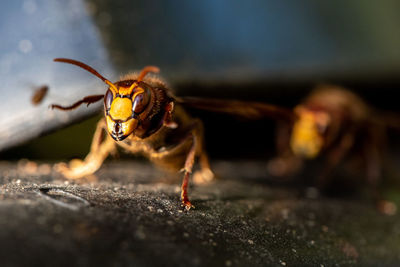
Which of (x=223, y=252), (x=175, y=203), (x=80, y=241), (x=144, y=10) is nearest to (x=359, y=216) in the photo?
(x=175, y=203)

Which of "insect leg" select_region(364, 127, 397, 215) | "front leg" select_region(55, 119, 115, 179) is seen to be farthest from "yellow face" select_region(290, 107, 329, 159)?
"front leg" select_region(55, 119, 115, 179)

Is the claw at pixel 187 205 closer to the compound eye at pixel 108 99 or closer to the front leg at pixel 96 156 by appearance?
the compound eye at pixel 108 99

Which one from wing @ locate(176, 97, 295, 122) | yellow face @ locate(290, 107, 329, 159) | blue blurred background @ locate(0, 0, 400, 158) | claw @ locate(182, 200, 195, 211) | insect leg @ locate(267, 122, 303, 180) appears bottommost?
insect leg @ locate(267, 122, 303, 180)

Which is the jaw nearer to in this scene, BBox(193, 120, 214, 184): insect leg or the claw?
the claw

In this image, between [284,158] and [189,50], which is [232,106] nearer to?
[189,50]

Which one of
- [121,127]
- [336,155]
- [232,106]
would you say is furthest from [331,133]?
[121,127]

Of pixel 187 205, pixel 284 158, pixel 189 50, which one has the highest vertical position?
pixel 189 50

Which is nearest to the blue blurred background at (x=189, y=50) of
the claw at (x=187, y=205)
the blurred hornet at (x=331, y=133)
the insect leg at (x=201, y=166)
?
the blurred hornet at (x=331, y=133)
